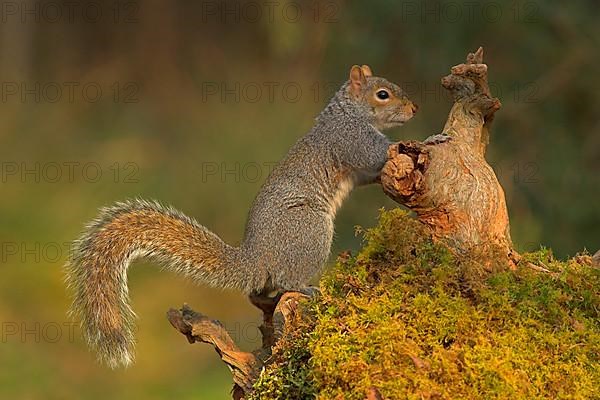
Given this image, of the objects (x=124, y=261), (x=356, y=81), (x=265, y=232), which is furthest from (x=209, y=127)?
(x=124, y=261)

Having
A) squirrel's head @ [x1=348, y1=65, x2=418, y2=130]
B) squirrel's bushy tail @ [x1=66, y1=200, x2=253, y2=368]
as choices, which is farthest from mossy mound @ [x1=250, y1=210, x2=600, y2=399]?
squirrel's head @ [x1=348, y1=65, x2=418, y2=130]

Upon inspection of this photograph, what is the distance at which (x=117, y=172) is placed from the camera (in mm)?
7918

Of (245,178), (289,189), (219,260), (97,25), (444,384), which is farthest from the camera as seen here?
(97,25)

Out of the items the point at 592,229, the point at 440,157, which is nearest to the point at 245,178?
the point at 592,229

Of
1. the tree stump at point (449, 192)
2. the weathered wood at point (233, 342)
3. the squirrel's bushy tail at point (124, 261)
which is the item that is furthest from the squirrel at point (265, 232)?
the tree stump at point (449, 192)

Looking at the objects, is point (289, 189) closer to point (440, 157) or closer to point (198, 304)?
point (440, 157)

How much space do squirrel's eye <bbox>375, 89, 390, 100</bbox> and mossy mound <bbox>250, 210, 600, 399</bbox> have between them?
1.99 metres

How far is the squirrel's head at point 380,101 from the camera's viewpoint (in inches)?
165

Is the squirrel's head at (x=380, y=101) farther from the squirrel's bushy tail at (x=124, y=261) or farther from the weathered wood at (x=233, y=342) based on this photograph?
the weathered wood at (x=233, y=342)

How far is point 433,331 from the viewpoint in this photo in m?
2.00

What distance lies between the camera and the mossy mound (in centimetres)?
191

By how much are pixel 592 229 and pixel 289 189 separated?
9.51 ft

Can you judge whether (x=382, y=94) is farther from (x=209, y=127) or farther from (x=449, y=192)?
(x=209, y=127)

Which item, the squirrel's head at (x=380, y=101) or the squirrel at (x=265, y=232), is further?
the squirrel's head at (x=380, y=101)
